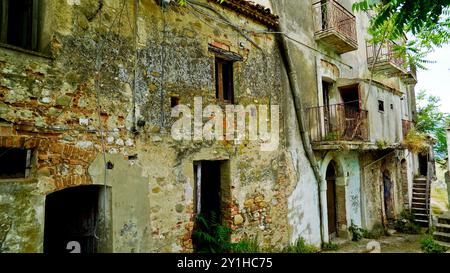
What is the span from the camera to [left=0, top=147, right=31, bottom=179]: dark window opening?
3.55 m

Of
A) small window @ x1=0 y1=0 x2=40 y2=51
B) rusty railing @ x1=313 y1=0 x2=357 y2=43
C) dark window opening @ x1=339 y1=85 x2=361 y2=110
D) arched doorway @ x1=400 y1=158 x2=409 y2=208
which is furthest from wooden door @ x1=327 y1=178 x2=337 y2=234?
small window @ x1=0 y1=0 x2=40 y2=51

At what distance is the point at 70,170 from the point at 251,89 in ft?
14.0

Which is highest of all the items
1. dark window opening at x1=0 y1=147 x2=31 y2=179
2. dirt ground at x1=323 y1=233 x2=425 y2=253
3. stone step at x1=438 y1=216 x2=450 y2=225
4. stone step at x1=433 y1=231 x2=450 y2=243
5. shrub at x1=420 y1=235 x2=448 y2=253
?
dark window opening at x1=0 y1=147 x2=31 y2=179

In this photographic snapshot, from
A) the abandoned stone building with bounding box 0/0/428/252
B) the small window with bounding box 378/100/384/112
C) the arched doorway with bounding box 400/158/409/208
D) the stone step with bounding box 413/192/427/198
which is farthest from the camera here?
the stone step with bounding box 413/192/427/198

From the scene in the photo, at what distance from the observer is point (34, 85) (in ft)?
11.8

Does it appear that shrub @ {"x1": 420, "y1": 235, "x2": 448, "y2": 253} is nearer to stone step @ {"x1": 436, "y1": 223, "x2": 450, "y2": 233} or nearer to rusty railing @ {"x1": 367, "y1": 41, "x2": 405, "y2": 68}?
stone step @ {"x1": 436, "y1": 223, "x2": 450, "y2": 233}

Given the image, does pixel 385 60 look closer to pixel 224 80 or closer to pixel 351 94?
pixel 351 94

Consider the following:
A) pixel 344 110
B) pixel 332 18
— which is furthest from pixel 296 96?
pixel 332 18

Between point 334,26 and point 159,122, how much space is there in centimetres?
686

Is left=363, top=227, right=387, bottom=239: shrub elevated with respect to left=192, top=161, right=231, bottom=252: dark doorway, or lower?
lower

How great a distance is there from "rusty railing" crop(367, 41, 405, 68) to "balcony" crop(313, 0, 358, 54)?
2634 mm

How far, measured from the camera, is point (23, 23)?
3879mm

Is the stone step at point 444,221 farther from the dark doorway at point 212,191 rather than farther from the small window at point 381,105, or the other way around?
the dark doorway at point 212,191
